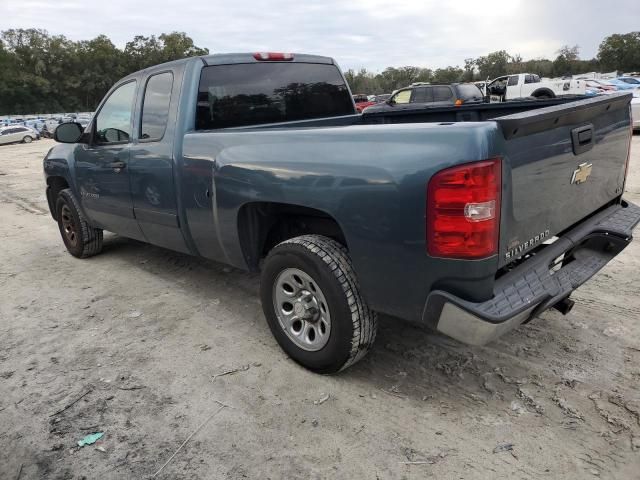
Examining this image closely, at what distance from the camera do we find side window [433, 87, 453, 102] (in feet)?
49.8

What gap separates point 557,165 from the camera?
Result: 2594 millimetres

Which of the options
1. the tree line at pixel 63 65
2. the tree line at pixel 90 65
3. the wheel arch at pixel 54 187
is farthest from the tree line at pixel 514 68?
the wheel arch at pixel 54 187

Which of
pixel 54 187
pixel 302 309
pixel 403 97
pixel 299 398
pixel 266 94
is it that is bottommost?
pixel 299 398

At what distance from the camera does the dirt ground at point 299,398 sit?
236 centimetres

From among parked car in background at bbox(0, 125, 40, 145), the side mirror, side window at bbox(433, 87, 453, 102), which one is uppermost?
the side mirror

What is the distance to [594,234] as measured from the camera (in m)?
3.03

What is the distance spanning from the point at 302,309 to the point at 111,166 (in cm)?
248

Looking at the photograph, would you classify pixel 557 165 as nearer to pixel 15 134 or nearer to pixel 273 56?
pixel 273 56

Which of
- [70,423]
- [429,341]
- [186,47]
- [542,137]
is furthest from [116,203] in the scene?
[186,47]

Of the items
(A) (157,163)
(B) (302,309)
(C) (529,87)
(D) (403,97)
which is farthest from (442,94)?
(B) (302,309)

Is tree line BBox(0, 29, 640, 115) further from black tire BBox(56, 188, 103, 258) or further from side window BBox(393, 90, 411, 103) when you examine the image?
black tire BBox(56, 188, 103, 258)

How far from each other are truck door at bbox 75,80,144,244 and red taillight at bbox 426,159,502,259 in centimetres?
293

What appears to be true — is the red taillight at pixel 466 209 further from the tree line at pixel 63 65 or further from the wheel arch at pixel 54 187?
the tree line at pixel 63 65

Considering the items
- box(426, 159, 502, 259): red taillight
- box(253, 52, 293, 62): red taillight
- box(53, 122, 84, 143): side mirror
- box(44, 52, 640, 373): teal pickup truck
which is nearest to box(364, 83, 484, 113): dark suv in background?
box(253, 52, 293, 62): red taillight
